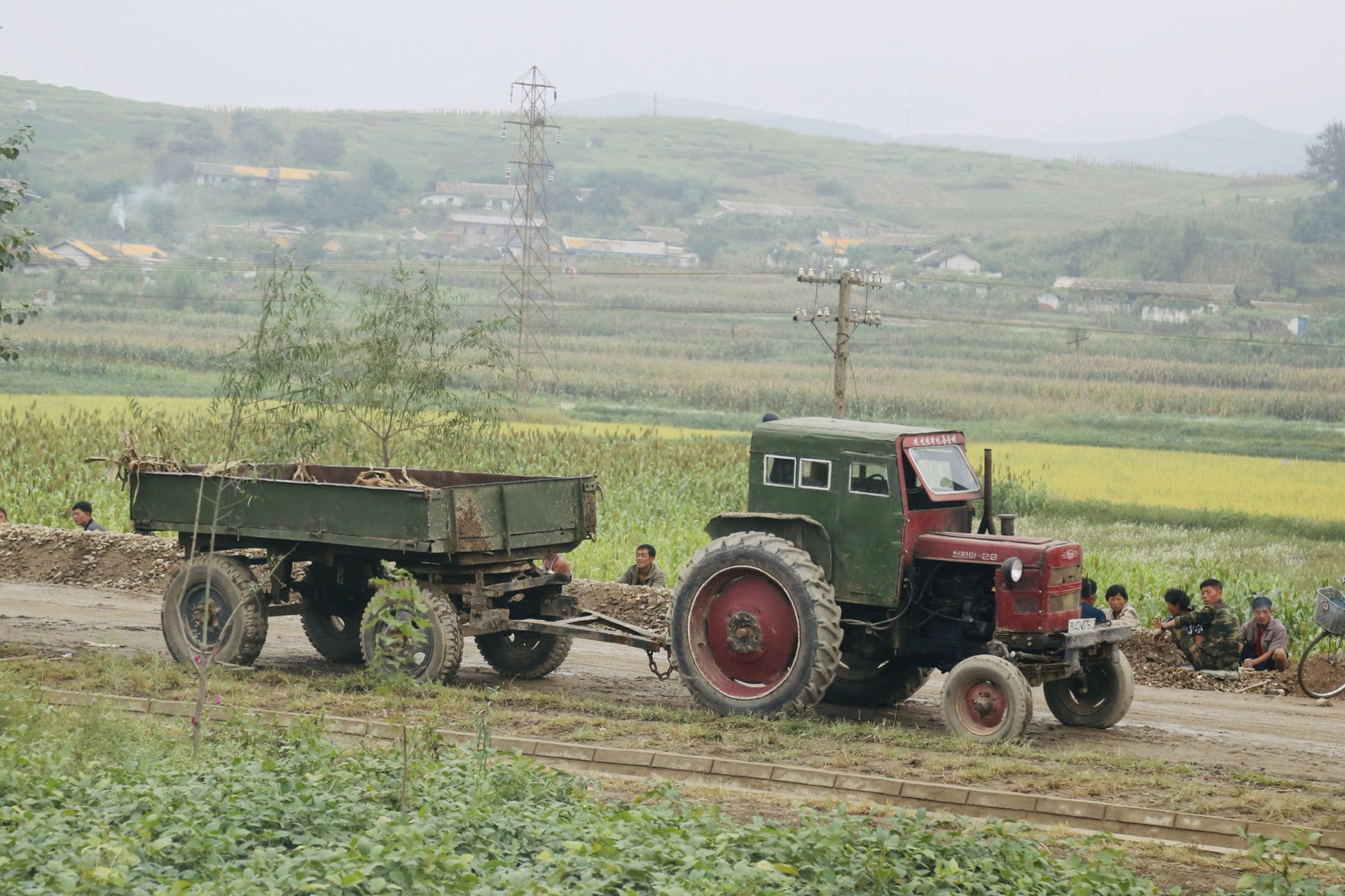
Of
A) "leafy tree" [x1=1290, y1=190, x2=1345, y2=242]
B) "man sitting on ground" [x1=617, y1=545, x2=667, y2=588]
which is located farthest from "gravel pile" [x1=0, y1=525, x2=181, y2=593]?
"leafy tree" [x1=1290, y1=190, x2=1345, y2=242]

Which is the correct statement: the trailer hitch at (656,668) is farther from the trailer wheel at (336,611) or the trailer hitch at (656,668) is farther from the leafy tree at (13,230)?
the leafy tree at (13,230)

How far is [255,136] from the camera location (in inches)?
6934

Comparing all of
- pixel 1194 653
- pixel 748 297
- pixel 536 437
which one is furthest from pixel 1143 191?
pixel 1194 653

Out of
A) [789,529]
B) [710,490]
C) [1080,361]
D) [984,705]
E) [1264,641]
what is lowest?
[984,705]

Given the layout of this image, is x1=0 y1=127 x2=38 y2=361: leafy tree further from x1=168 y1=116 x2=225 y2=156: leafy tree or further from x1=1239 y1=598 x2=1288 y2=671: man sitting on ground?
x1=168 y1=116 x2=225 y2=156: leafy tree

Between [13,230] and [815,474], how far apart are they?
30.2 ft

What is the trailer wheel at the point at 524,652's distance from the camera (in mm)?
14312

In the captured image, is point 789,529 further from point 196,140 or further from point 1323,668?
point 196,140

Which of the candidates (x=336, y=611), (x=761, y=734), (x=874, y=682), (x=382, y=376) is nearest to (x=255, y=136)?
(x=382, y=376)

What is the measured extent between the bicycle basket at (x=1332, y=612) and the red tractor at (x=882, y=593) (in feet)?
8.44

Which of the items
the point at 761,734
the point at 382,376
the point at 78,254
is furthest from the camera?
the point at 78,254

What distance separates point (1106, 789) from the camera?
33.6 feet

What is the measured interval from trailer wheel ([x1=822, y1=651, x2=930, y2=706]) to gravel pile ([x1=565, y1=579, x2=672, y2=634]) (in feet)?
12.1

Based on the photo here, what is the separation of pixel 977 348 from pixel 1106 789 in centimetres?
6909
